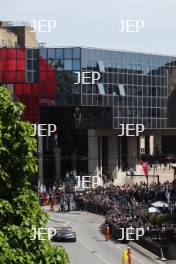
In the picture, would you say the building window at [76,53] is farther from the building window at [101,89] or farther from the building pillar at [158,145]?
the building pillar at [158,145]

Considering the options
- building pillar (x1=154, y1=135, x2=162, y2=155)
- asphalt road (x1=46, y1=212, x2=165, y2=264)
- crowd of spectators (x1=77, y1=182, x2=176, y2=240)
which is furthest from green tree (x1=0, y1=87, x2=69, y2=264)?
building pillar (x1=154, y1=135, x2=162, y2=155)

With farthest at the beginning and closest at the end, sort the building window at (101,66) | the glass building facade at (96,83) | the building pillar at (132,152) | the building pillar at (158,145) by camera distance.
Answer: the building pillar at (158,145)
the building pillar at (132,152)
the building window at (101,66)
the glass building facade at (96,83)

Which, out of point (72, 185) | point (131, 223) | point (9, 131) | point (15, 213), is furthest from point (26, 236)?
point (72, 185)

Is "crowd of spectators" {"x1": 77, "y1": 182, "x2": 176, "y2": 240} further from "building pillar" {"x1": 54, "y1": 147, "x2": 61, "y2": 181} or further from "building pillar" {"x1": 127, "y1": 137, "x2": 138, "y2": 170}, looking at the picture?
"building pillar" {"x1": 127, "y1": 137, "x2": 138, "y2": 170}

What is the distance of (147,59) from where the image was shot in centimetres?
3953

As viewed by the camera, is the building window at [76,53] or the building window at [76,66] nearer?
the building window at [76,66]

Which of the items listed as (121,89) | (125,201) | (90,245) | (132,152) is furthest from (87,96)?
(90,245)

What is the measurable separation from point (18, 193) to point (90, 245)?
14.6 metres

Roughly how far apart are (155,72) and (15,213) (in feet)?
105

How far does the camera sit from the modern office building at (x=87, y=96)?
38969mm

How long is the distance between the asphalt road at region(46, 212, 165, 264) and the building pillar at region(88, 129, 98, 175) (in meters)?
11.9

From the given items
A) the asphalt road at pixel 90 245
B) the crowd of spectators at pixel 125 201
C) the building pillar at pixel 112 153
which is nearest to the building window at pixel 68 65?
the building pillar at pixel 112 153

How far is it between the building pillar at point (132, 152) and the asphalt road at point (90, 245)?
49.1ft

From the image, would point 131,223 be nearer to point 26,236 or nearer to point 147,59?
point 26,236
